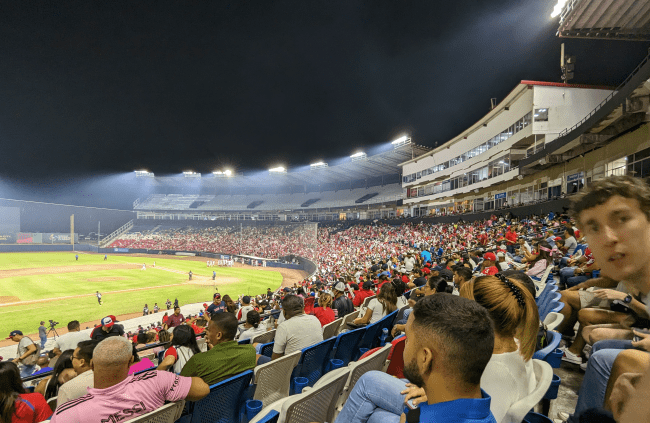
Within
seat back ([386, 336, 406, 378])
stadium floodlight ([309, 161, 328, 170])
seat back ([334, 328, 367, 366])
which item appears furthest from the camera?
stadium floodlight ([309, 161, 328, 170])

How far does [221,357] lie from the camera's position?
318 centimetres

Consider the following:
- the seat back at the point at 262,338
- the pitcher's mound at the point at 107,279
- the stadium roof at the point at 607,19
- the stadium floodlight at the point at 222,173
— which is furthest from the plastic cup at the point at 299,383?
the stadium floodlight at the point at 222,173

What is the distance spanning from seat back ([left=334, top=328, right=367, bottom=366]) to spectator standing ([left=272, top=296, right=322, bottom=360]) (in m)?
0.34

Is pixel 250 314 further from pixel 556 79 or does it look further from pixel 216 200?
pixel 216 200

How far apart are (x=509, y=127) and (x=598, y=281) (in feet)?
96.5

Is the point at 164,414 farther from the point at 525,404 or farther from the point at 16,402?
the point at 525,404

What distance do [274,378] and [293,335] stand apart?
860mm

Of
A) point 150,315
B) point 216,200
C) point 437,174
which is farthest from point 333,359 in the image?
point 216,200

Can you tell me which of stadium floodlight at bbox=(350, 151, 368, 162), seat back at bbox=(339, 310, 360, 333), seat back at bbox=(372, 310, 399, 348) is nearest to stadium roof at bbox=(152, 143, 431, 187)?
stadium floodlight at bbox=(350, 151, 368, 162)

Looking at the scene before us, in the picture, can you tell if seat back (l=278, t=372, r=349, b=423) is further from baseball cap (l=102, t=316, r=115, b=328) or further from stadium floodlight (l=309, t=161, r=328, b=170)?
stadium floodlight (l=309, t=161, r=328, b=170)

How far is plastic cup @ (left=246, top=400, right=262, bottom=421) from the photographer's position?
2.93m

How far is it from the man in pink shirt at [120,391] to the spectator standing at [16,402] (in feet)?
3.29

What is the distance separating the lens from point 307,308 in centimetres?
874

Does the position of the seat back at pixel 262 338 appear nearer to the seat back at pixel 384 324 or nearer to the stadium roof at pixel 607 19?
the seat back at pixel 384 324
